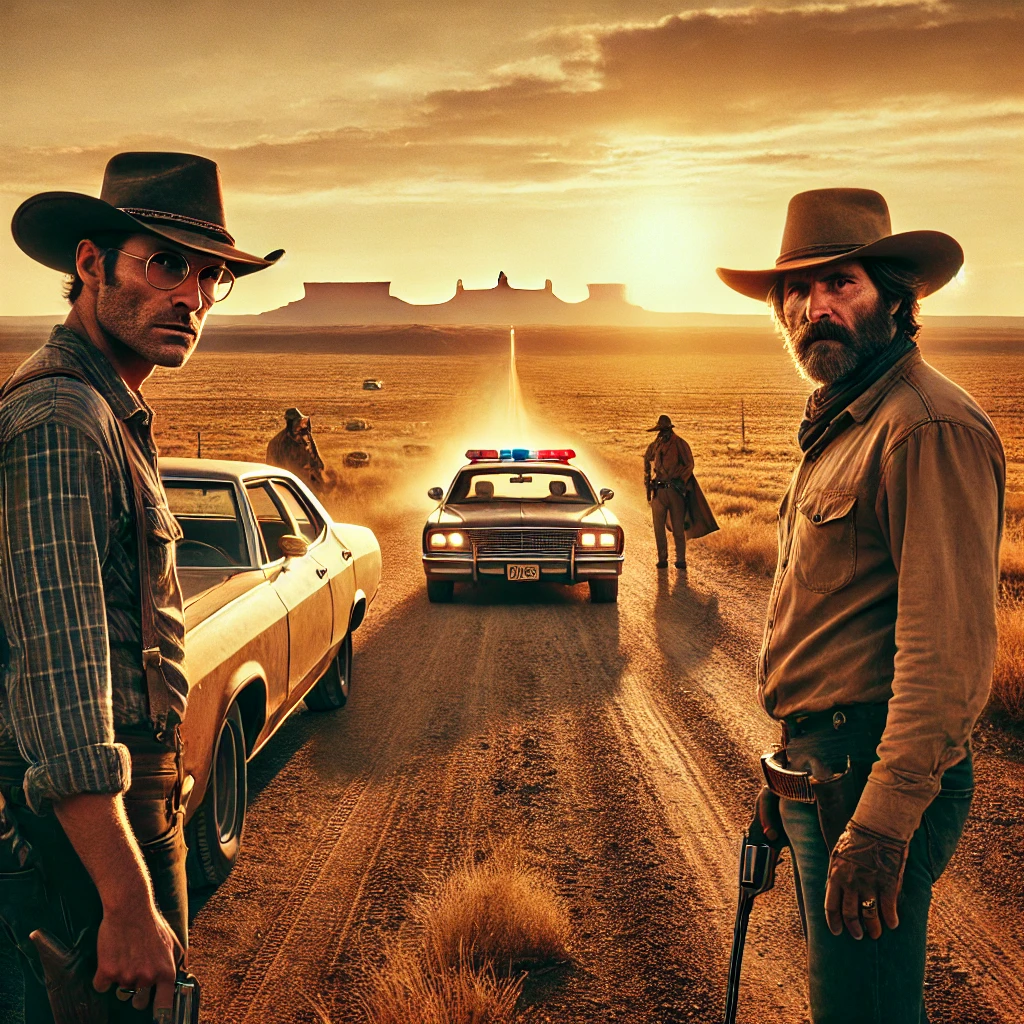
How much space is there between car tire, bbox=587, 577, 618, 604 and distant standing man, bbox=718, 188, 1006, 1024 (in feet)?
23.8

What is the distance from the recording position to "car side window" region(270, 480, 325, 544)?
599 cm

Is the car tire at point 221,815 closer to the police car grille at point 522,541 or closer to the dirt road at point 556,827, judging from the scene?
the dirt road at point 556,827

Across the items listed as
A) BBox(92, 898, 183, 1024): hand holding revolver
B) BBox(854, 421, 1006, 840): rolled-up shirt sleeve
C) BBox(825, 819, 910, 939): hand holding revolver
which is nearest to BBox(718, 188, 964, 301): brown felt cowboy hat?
BBox(854, 421, 1006, 840): rolled-up shirt sleeve

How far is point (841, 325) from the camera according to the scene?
7.59 ft

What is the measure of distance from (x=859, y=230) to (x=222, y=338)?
185 metres

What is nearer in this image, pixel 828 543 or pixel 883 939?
pixel 883 939

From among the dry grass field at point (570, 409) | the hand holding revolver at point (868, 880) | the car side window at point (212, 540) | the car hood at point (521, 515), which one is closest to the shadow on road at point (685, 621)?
the car hood at point (521, 515)

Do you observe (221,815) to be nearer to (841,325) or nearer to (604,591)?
(841,325)

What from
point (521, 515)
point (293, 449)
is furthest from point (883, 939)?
point (293, 449)

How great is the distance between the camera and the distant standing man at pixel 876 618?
5.94ft

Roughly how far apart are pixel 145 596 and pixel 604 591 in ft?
26.5

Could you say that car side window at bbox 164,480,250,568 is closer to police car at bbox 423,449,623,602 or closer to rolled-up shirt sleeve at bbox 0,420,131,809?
rolled-up shirt sleeve at bbox 0,420,131,809

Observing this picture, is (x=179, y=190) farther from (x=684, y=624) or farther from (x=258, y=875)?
(x=684, y=624)

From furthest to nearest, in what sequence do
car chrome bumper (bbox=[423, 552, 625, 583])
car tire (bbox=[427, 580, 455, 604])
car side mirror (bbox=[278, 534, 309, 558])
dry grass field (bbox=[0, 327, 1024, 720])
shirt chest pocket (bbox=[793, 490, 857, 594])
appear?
dry grass field (bbox=[0, 327, 1024, 720]), car tire (bbox=[427, 580, 455, 604]), car chrome bumper (bbox=[423, 552, 625, 583]), car side mirror (bbox=[278, 534, 309, 558]), shirt chest pocket (bbox=[793, 490, 857, 594])
